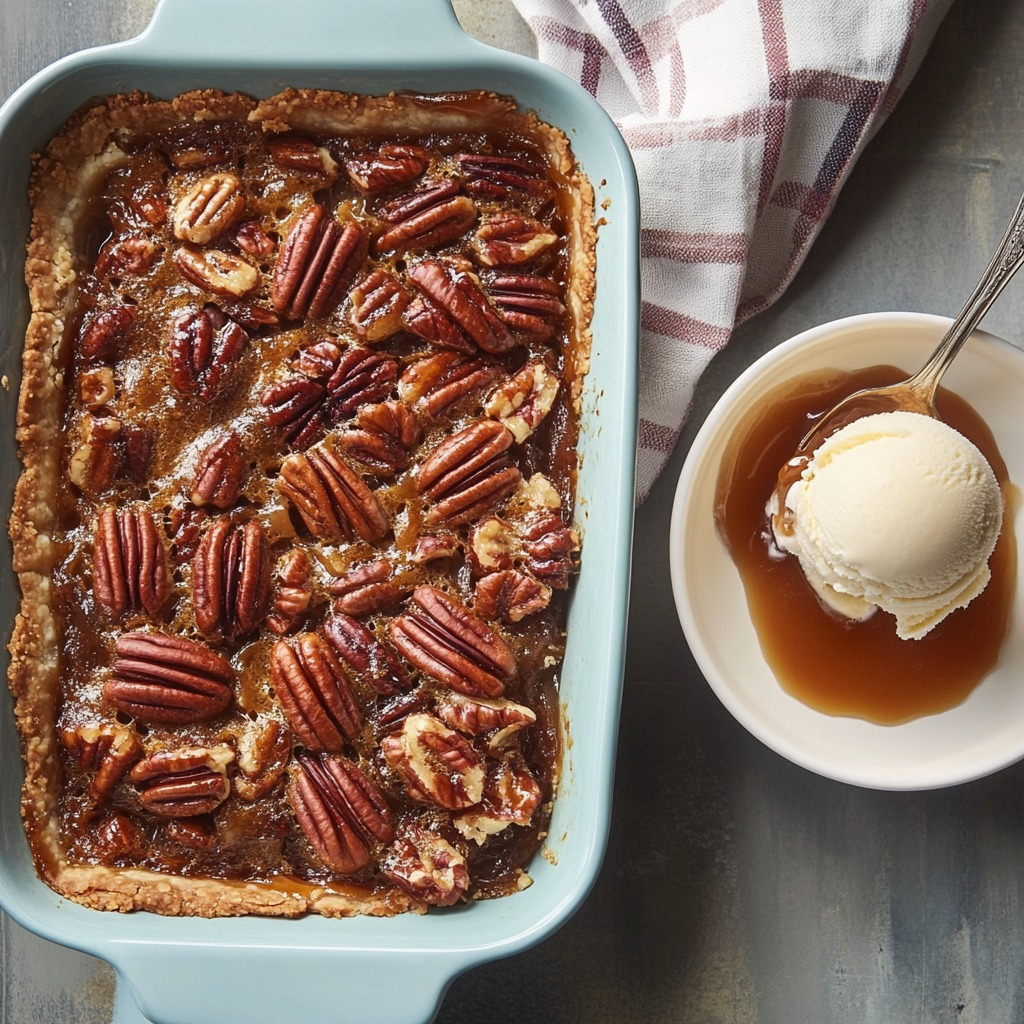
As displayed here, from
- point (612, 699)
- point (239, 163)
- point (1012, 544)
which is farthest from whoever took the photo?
point (1012, 544)

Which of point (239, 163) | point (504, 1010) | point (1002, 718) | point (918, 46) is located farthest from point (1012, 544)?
point (239, 163)

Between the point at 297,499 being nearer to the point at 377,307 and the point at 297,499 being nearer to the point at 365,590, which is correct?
the point at 365,590

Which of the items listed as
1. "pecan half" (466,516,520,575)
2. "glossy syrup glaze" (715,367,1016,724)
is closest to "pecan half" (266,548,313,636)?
"pecan half" (466,516,520,575)

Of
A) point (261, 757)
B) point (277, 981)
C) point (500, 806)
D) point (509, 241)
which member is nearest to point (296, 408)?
point (509, 241)

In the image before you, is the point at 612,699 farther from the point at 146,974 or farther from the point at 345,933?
the point at 146,974

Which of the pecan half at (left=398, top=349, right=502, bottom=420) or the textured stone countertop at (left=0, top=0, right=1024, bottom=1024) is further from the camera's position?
the textured stone countertop at (left=0, top=0, right=1024, bottom=1024)

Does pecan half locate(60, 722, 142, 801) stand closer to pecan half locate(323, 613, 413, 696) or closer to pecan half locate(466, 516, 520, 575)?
Answer: pecan half locate(323, 613, 413, 696)
